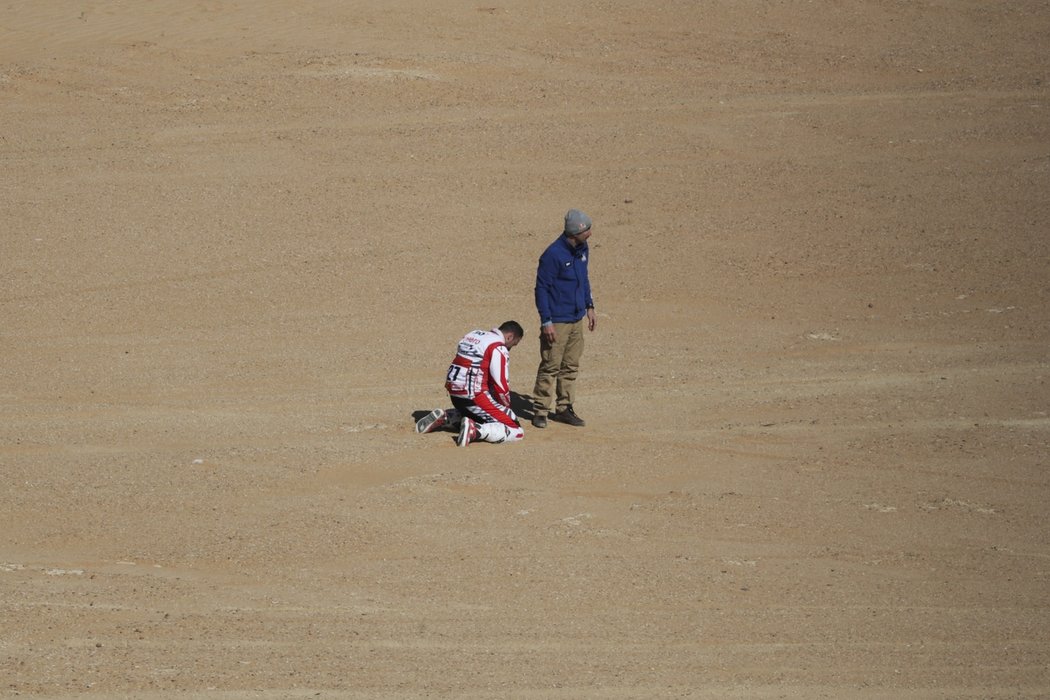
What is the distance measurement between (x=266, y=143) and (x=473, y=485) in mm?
11521

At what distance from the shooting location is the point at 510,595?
8422 millimetres

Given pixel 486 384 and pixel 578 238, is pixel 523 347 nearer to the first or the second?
pixel 578 238

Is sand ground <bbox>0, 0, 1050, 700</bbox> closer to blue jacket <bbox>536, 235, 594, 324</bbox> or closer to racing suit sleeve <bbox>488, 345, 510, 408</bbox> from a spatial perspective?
racing suit sleeve <bbox>488, 345, 510, 408</bbox>

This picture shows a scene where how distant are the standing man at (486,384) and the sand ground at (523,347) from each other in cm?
23

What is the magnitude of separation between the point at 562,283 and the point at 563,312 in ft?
0.80

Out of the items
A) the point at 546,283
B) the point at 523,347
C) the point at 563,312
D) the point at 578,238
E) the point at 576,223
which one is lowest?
the point at 523,347

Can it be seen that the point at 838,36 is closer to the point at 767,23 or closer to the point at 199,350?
the point at 767,23

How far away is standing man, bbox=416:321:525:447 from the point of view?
11.5 m

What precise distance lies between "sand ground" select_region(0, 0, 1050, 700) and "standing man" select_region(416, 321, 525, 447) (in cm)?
23

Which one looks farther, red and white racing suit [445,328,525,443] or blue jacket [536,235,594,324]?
blue jacket [536,235,594,324]

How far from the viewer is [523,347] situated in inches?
580

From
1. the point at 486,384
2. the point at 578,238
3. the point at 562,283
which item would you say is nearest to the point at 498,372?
the point at 486,384

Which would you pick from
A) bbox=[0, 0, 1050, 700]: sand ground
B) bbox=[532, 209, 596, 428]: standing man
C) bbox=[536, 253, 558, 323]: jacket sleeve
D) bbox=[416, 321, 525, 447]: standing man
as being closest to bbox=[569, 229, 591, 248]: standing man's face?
bbox=[532, 209, 596, 428]: standing man

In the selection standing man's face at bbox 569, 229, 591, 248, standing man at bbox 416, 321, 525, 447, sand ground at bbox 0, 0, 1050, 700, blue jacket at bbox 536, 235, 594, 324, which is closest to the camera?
sand ground at bbox 0, 0, 1050, 700
